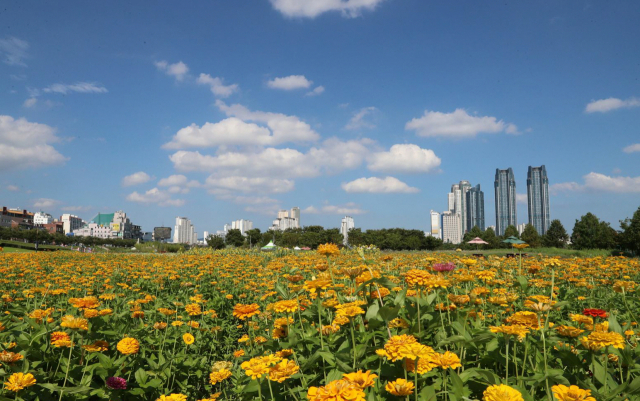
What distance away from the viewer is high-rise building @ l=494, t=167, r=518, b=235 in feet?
533

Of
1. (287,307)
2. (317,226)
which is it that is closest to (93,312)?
(287,307)

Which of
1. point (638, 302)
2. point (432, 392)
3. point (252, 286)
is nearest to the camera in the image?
point (432, 392)

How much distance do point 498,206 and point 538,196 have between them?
16818mm

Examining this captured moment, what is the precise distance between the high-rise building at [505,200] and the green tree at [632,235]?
145617 millimetres

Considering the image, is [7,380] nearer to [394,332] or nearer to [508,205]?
[394,332]

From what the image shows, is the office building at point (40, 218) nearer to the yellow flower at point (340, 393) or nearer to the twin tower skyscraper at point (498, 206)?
the twin tower skyscraper at point (498, 206)

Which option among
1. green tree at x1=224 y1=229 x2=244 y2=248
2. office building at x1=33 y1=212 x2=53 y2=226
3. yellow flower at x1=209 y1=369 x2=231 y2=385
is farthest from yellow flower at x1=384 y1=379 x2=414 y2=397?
office building at x1=33 y1=212 x2=53 y2=226

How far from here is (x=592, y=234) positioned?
A: 125ft

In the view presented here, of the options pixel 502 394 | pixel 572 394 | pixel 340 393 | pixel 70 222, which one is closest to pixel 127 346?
pixel 340 393

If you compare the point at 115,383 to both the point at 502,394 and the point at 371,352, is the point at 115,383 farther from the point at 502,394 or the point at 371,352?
the point at 502,394

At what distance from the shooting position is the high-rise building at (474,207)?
16498 cm

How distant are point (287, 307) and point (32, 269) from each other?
26.3ft

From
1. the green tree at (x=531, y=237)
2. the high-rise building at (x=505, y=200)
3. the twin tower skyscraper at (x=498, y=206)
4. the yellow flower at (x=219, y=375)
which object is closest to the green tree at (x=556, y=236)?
the green tree at (x=531, y=237)

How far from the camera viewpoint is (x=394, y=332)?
2361 millimetres
